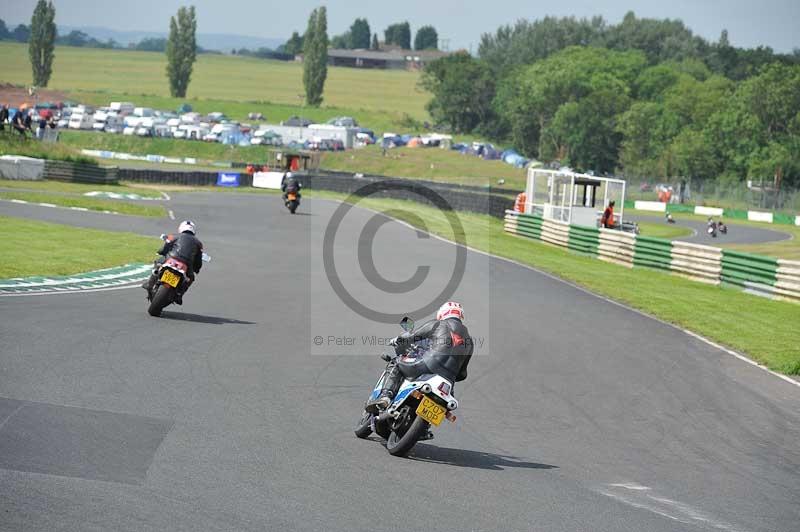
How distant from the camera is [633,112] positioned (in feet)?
365

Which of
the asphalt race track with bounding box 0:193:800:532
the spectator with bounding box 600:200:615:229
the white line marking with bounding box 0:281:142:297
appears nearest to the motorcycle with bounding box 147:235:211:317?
the asphalt race track with bounding box 0:193:800:532

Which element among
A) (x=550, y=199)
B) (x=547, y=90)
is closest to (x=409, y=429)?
(x=550, y=199)

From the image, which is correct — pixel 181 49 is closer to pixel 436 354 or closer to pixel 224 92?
pixel 224 92

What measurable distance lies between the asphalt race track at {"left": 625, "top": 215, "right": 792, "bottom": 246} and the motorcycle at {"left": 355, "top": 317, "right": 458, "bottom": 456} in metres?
43.5

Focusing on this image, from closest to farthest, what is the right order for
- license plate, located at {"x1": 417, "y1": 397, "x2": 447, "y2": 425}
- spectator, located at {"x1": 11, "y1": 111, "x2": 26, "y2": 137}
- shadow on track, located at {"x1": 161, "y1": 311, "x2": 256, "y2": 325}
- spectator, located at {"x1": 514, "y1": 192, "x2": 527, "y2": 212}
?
1. license plate, located at {"x1": 417, "y1": 397, "x2": 447, "y2": 425}
2. shadow on track, located at {"x1": 161, "y1": 311, "x2": 256, "y2": 325}
3. spectator, located at {"x1": 514, "y1": 192, "x2": 527, "y2": 212}
4. spectator, located at {"x1": 11, "y1": 111, "x2": 26, "y2": 137}

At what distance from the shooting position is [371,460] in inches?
376

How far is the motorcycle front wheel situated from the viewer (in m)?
9.65

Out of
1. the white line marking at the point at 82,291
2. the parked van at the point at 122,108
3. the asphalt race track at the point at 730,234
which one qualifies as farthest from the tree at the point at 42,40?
the white line marking at the point at 82,291

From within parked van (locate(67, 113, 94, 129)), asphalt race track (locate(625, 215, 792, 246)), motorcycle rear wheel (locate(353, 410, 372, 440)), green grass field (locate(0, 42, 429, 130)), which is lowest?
asphalt race track (locate(625, 215, 792, 246))

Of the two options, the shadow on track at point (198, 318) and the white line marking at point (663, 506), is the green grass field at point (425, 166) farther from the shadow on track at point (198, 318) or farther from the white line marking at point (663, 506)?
the white line marking at point (663, 506)

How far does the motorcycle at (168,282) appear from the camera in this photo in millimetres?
16156

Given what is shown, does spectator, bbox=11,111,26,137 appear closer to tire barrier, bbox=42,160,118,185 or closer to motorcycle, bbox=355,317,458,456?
tire barrier, bbox=42,160,118,185

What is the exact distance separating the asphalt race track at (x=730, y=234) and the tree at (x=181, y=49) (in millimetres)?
80257

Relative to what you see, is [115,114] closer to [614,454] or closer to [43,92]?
[43,92]
